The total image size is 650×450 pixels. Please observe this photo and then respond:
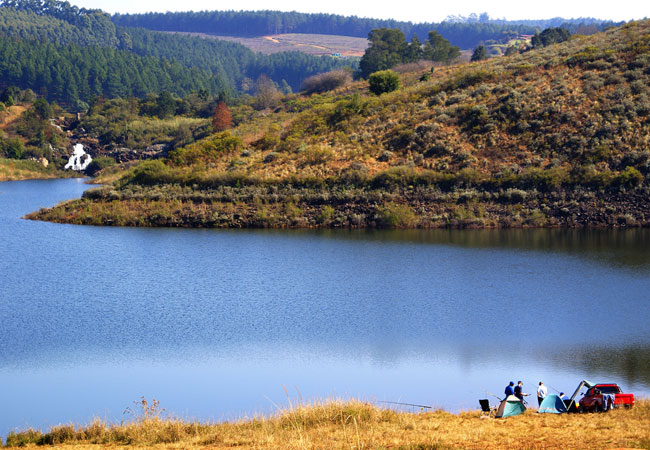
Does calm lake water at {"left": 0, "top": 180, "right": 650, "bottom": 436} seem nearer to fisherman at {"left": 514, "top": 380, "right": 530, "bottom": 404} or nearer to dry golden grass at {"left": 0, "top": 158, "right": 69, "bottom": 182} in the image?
fisherman at {"left": 514, "top": 380, "right": 530, "bottom": 404}

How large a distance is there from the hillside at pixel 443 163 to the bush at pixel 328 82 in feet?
95.5

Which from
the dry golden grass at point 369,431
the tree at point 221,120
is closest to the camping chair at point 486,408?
the dry golden grass at point 369,431

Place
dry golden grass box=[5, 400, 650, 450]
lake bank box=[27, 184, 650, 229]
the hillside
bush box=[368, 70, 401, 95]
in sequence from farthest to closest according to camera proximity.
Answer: bush box=[368, 70, 401, 95]
the hillside
lake bank box=[27, 184, 650, 229]
dry golden grass box=[5, 400, 650, 450]

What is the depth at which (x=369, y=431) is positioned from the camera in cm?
1515

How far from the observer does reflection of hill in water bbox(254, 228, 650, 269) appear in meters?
37.2

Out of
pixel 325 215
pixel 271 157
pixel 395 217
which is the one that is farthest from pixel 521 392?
pixel 271 157

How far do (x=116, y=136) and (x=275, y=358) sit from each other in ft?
267

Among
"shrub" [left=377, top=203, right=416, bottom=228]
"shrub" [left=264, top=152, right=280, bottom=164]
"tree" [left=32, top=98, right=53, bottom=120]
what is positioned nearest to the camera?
"shrub" [left=377, top=203, right=416, bottom=228]

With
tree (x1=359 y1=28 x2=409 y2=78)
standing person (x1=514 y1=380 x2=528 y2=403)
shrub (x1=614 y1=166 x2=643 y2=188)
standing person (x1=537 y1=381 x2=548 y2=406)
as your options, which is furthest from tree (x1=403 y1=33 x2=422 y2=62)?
standing person (x1=537 y1=381 x2=548 y2=406)

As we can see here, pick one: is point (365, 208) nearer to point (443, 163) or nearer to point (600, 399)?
point (443, 163)

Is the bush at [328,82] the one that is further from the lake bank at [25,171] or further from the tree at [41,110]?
the tree at [41,110]

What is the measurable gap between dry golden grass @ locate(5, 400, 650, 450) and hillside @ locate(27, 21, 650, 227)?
30636 millimetres

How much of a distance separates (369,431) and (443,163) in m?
38.7

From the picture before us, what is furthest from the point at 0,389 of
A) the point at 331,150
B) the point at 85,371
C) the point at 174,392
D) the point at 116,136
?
the point at 116,136
